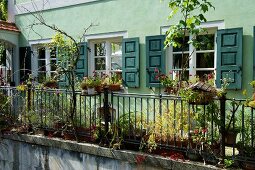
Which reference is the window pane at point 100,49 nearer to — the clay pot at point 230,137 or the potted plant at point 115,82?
the potted plant at point 115,82


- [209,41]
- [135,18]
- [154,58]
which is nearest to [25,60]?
[135,18]

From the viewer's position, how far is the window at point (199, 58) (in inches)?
293

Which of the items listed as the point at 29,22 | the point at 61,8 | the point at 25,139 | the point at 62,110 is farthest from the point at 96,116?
the point at 29,22

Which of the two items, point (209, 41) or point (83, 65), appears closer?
point (209, 41)

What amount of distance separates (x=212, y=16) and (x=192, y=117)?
10.3 ft

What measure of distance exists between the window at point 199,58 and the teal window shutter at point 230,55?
376 mm

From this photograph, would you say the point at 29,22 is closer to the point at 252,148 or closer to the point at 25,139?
the point at 25,139

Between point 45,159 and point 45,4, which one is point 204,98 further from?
point 45,4

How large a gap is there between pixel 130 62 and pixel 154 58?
78 centimetres

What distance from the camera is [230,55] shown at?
6820 millimetres

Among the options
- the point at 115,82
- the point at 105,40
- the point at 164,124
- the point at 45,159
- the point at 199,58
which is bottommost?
the point at 45,159

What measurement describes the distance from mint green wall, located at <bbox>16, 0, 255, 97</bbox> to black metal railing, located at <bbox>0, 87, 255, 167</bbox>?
1857 mm

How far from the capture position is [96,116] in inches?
255

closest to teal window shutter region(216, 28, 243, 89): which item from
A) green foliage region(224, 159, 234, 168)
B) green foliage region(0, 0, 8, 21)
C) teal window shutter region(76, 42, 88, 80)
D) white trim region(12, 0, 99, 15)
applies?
green foliage region(224, 159, 234, 168)
